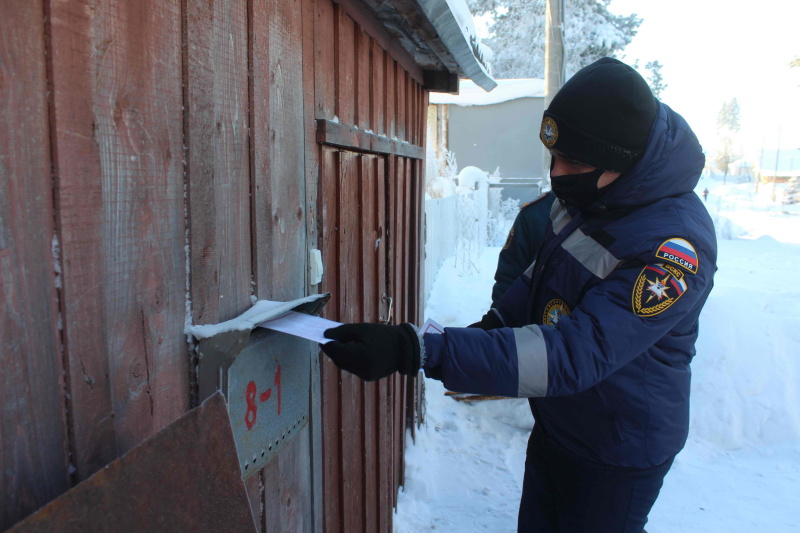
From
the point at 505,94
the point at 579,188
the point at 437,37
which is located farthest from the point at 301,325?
the point at 505,94

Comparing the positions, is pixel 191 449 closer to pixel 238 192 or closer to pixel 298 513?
pixel 238 192

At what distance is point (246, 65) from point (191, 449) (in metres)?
1.01

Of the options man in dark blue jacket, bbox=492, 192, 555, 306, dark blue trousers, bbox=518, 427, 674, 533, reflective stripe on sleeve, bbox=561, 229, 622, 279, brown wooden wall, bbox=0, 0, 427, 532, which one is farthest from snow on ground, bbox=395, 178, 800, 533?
reflective stripe on sleeve, bbox=561, 229, 622, 279

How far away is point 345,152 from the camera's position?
2.43 meters

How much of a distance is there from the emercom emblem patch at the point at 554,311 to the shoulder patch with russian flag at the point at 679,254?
41 cm

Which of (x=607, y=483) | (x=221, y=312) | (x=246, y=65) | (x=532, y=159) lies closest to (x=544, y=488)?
(x=607, y=483)

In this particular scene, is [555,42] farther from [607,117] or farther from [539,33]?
[539,33]

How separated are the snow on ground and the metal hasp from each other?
7.01ft

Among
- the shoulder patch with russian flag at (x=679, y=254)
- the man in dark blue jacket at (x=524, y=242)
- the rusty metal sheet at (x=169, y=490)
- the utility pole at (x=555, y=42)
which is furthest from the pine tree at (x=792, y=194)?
the rusty metal sheet at (x=169, y=490)

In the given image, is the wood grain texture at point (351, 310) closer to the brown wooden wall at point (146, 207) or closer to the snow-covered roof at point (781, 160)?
the brown wooden wall at point (146, 207)

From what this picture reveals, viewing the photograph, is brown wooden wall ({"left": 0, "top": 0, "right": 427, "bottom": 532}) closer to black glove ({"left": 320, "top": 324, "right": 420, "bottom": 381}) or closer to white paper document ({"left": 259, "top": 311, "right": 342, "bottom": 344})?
white paper document ({"left": 259, "top": 311, "right": 342, "bottom": 344})

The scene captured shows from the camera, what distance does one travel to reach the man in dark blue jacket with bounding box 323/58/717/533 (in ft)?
5.41

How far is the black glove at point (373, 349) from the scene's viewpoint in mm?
1523

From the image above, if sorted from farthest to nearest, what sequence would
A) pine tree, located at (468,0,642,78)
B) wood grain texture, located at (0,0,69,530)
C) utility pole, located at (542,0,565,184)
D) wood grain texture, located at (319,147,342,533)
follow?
pine tree, located at (468,0,642,78)
utility pole, located at (542,0,565,184)
wood grain texture, located at (319,147,342,533)
wood grain texture, located at (0,0,69,530)
